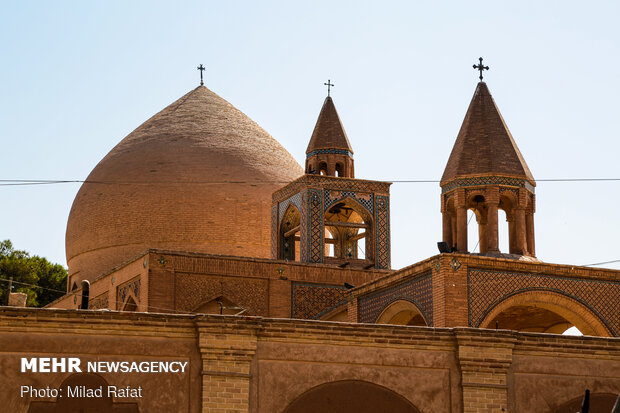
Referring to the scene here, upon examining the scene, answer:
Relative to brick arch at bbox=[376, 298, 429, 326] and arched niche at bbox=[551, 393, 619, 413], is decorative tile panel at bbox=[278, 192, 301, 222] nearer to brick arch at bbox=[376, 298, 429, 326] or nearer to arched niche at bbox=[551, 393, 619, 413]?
brick arch at bbox=[376, 298, 429, 326]

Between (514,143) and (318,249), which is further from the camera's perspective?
(318,249)

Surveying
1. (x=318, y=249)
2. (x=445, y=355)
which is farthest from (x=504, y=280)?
(x=318, y=249)

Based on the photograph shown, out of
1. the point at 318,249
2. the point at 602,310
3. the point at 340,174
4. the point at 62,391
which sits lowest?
the point at 62,391

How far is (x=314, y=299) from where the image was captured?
68.7 feet

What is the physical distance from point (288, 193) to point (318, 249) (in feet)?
5.58

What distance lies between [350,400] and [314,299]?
9.21 metres

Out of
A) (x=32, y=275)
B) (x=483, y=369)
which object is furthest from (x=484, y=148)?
(x=32, y=275)

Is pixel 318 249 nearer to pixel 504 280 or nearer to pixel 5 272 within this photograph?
pixel 504 280

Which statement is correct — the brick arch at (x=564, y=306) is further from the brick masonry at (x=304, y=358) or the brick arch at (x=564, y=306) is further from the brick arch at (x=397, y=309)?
the brick masonry at (x=304, y=358)

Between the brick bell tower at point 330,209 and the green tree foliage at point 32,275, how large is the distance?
1203cm

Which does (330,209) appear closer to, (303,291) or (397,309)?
(303,291)

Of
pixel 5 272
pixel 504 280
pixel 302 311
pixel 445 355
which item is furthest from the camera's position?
pixel 5 272

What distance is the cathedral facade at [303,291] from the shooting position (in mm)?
11375

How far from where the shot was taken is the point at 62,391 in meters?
11.0
